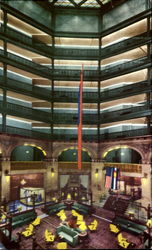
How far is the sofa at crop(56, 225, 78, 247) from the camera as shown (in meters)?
11.8

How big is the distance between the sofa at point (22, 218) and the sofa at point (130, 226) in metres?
7.46

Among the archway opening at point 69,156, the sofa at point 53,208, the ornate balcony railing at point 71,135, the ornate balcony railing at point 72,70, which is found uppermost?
the ornate balcony railing at point 72,70

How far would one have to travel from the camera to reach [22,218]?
15.2 meters

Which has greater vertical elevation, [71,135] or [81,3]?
[81,3]

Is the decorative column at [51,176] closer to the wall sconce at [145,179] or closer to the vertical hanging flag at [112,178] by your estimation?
the vertical hanging flag at [112,178]

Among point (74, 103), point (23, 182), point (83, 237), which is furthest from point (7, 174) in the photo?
point (74, 103)

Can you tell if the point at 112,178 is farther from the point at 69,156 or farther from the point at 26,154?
the point at 26,154

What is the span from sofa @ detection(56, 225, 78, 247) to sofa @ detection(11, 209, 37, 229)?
3.57 m

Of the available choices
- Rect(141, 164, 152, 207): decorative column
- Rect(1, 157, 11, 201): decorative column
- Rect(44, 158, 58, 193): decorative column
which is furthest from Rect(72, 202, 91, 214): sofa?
Rect(1, 157, 11, 201): decorative column

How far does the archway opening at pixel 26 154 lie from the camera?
25.9 meters

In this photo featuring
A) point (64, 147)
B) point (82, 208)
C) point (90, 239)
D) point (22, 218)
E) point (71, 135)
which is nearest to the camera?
point (90, 239)

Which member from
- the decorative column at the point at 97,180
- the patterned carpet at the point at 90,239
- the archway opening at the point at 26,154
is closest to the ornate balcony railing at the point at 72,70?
the archway opening at the point at 26,154

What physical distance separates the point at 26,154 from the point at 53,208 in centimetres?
1114

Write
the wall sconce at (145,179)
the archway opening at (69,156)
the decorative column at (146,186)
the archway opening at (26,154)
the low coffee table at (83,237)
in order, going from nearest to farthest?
1. the low coffee table at (83,237)
2. the decorative column at (146,186)
3. the wall sconce at (145,179)
4. the archway opening at (26,154)
5. the archway opening at (69,156)
